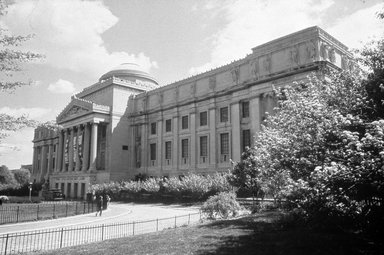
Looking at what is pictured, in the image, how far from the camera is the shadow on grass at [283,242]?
37.9 ft

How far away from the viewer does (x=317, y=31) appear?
38719 mm

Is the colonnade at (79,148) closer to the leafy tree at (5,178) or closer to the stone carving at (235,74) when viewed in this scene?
the stone carving at (235,74)

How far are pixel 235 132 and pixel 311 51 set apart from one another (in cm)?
1475

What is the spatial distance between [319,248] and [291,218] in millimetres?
6373

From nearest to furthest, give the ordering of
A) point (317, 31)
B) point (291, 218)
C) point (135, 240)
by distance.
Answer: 1. point (135, 240)
2. point (291, 218)
3. point (317, 31)

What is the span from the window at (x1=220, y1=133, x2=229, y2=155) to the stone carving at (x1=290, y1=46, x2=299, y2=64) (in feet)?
47.7

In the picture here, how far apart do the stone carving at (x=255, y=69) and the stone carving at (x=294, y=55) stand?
5.11m

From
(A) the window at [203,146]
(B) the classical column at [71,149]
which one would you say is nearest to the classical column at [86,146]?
(B) the classical column at [71,149]

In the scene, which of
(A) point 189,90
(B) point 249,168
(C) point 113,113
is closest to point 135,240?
(B) point 249,168

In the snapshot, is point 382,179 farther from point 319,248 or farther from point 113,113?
point 113,113

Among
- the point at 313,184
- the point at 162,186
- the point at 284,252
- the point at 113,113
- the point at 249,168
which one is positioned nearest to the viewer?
the point at 284,252

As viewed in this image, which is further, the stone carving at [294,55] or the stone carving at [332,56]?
the stone carving at [294,55]

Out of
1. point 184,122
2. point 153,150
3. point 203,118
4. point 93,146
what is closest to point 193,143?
point 203,118

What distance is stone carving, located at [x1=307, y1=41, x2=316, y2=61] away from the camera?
3831 cm
